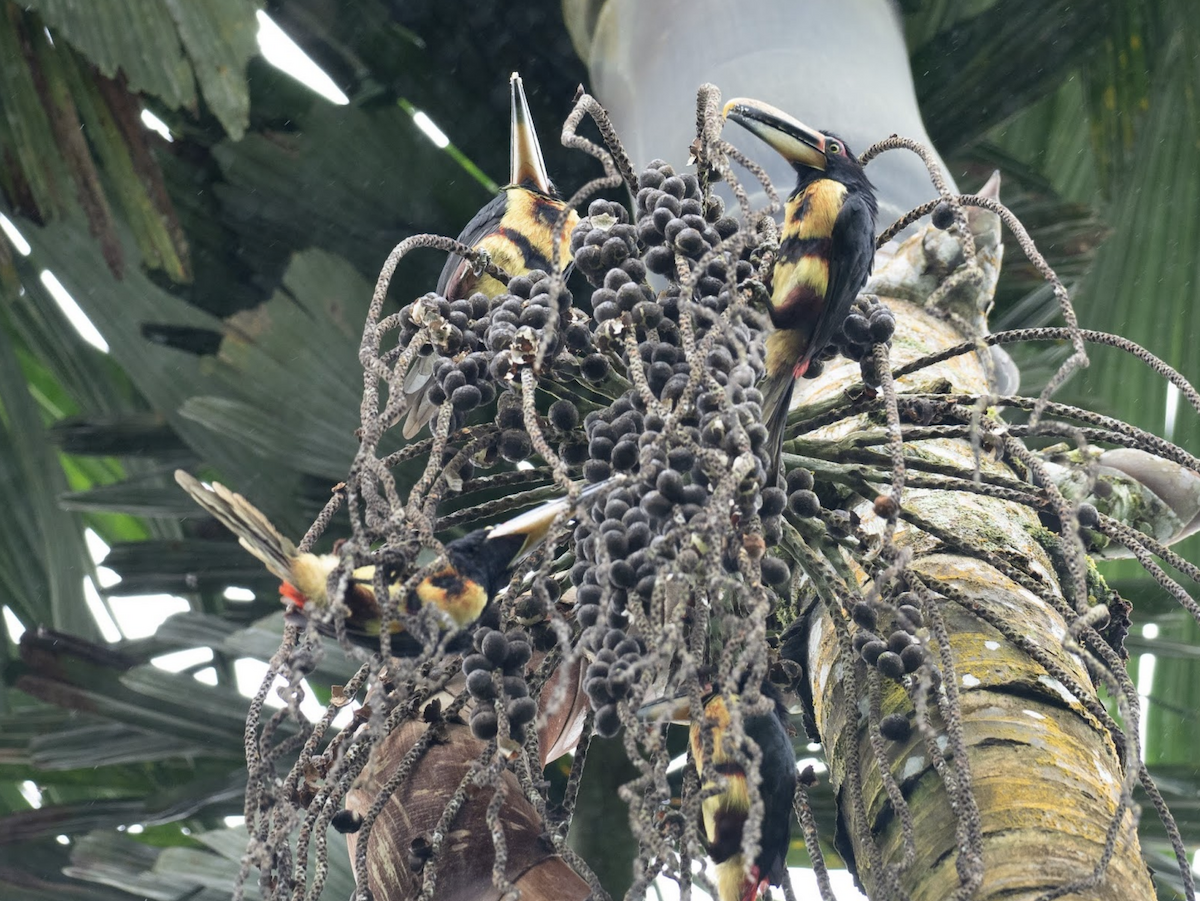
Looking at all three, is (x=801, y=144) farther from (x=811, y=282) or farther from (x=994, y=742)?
(x=994, y=742)

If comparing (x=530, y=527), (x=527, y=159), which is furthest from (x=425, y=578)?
(x=527, y=159)

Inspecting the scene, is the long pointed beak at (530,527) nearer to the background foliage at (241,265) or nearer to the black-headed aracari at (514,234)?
the black-headed aracari at (514,234)

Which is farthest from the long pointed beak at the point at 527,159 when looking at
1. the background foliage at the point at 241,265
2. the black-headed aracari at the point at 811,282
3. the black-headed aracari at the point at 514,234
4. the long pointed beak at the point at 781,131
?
the black-headed aracari at the point at 811,282

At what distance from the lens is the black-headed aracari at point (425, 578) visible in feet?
3.34

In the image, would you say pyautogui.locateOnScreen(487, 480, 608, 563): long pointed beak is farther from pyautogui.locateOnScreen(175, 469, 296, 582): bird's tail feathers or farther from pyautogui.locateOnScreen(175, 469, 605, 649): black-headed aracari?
pyautogui.locateOnScreen(175, 469, 296, 582): bird's tail feathers

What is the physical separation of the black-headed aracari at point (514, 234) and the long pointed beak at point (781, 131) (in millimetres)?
299

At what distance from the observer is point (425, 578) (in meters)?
1.05

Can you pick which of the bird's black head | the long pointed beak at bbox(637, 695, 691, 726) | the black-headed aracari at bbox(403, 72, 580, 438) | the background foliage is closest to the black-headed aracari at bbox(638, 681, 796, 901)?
the long pointed beak at bbox(637, 695, 691, 726)

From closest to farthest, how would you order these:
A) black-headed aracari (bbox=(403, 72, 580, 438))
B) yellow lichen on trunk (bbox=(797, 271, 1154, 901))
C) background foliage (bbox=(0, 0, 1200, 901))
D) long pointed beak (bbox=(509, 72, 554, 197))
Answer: yellow lichen on trunk (bbox=(797, 271, 1154, 901))
black-headed aracari (bbox=(403, 72, 580, 438))
long pointed beak (bbox=(509, 72, 554, 197))
background foliage (bbox=(0, 0, 1200, 901))

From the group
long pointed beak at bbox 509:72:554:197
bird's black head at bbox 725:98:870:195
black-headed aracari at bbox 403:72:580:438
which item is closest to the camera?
bird's black head at bbox 725:98:870:195

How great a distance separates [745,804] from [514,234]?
2.90 ft

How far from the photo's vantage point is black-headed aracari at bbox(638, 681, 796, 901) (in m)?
1.08

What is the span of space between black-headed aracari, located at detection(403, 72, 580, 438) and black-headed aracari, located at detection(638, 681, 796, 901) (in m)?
0.62

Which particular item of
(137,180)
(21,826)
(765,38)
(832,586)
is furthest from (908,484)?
(21,826)
